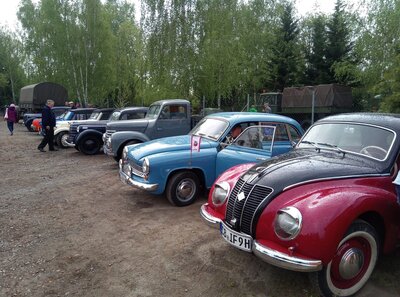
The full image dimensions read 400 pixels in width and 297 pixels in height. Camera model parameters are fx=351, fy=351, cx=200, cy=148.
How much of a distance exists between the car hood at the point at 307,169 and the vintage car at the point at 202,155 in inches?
63.9

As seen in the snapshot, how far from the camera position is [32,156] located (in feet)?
41.1

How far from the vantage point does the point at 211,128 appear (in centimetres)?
711

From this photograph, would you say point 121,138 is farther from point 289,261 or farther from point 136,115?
point 289,261

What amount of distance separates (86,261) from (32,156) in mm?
9536

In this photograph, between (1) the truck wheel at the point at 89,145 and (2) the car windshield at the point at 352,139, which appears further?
(1) the truck wheel at the point at 89,145

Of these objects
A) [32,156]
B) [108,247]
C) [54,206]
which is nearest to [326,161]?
[108,247]

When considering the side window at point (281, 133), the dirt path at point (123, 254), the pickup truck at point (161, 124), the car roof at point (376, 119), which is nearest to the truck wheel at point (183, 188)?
the dirt path at point (123, 254)

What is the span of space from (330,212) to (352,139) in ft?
5.17

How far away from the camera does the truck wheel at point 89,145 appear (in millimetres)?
12612

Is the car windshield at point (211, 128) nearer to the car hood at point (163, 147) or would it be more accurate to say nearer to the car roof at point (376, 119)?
the car hood at point (163, 147)

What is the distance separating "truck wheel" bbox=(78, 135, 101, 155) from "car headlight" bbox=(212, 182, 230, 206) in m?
9.28

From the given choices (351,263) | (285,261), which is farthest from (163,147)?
(351,263)

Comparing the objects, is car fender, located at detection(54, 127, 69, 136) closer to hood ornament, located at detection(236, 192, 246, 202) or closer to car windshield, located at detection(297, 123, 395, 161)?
car windshield, located at detection(297, 123, 395, 161)

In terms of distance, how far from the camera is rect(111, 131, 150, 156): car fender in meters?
9.88
